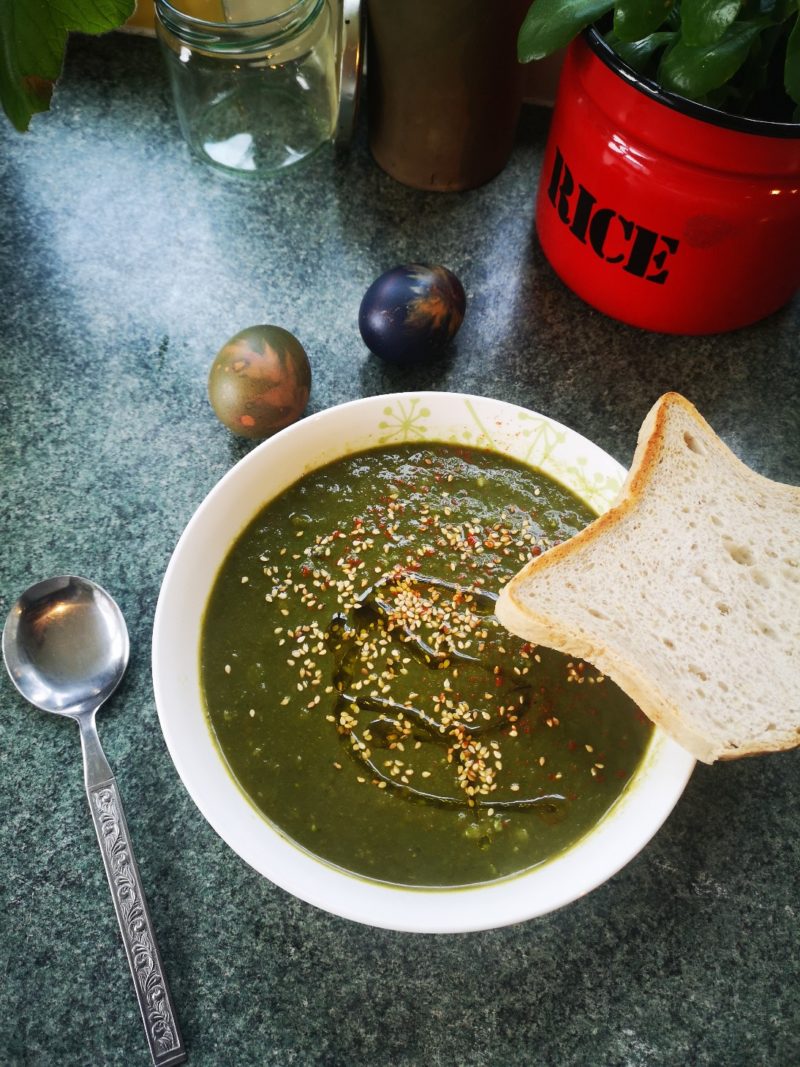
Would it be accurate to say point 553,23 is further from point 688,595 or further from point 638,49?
point 688,595

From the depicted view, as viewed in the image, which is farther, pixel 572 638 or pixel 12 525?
pixel 12 525

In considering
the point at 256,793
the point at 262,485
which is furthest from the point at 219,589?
the point at 256,793

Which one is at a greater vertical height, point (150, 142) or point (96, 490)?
point (150, 142)

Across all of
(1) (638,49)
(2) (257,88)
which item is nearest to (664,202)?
(1) (638,49)

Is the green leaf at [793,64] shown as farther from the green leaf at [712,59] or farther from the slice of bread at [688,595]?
the slice of bread at [688,595]

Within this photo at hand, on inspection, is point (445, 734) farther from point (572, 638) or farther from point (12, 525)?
point (12, 525)

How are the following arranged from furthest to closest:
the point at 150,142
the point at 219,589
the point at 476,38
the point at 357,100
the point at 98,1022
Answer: the point at 150,142 < the point at 357,100 < the point at 476,38 < the point at 219,589 < the point at 98,1022
